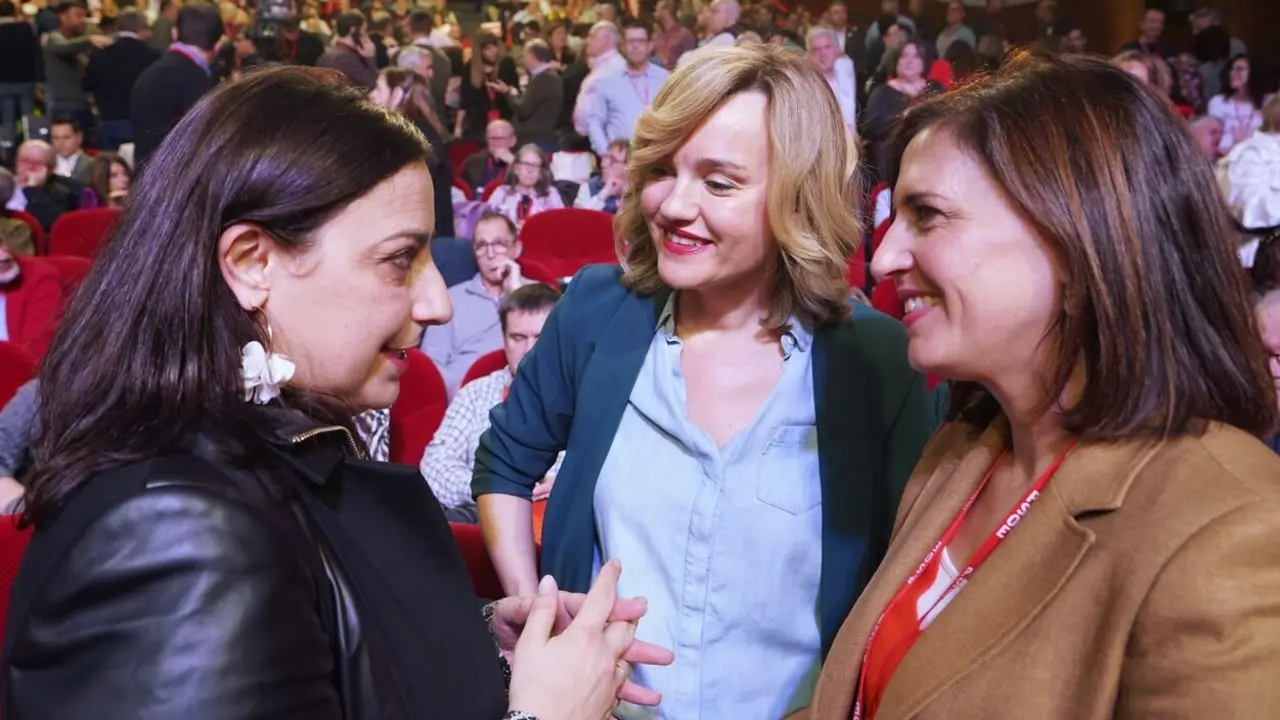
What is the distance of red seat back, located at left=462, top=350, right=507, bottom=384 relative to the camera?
3.70 m

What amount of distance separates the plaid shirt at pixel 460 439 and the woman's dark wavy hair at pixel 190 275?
2.36 m

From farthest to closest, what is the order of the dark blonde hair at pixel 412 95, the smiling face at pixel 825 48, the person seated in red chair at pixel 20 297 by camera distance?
1. the smiling face at pixel 825 48
2. the dark blonde hair at pixel 412 95
3. the person seated in red chair at pixel 20 297

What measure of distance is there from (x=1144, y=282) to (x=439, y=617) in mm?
755

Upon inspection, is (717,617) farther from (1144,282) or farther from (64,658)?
(64,658)

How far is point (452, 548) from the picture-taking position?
1212mm

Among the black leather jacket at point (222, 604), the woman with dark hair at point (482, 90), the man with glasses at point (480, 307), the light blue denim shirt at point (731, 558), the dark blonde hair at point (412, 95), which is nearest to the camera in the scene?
the black leather jacket at point (222, 604)

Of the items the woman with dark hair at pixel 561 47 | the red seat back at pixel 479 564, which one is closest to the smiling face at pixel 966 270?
the red seat back at pixel 479 564

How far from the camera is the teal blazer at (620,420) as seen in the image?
1608 mm

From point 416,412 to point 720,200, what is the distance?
6.88 ft

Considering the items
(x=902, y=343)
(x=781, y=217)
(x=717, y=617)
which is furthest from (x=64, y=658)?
(x=902, y=343)

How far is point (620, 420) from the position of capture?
1.70 meters

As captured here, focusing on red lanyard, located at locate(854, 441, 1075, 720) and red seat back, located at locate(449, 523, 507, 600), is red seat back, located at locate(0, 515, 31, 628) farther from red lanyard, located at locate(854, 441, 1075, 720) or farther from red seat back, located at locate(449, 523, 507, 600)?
red lanyard, located at locate(854, 441, 1075, 720)

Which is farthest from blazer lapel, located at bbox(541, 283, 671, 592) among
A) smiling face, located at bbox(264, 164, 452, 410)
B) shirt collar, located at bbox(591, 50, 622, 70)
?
shirt collar, located at bbox(591, 50, 622, 70)

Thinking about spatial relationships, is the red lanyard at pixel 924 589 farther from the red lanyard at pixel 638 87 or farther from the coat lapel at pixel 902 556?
the red lanyard at pixel 638 87
